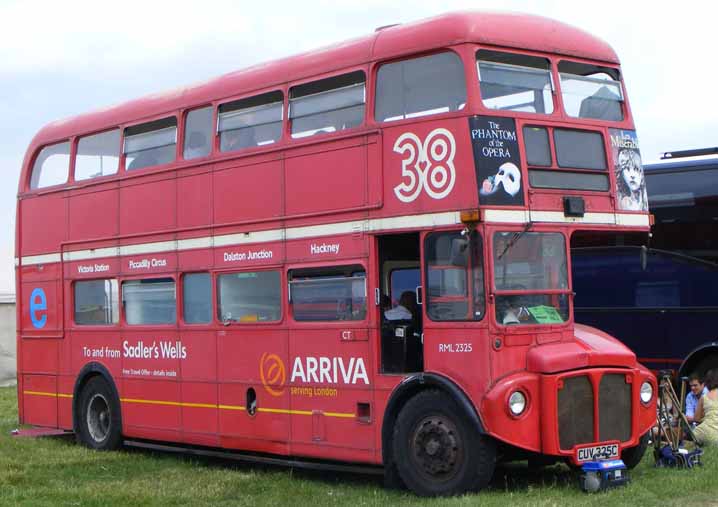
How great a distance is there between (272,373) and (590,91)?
451 cm

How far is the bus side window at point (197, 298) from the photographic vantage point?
14.7m

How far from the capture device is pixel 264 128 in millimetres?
13859

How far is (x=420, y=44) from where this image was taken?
39.0 ft

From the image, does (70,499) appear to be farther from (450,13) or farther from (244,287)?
(450,13)

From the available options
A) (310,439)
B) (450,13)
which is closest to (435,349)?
(310,439)

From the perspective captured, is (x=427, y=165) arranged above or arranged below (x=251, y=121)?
below

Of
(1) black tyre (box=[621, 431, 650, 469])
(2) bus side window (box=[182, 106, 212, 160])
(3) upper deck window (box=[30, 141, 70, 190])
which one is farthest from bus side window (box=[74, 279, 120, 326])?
(1) black tyre (box=[621, 431, 650, 469])

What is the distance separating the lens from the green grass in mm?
11031

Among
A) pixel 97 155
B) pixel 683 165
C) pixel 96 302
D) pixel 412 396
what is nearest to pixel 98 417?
pixel 96 302

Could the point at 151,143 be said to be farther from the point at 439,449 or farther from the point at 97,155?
the point at 439,449

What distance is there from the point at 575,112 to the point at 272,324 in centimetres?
401

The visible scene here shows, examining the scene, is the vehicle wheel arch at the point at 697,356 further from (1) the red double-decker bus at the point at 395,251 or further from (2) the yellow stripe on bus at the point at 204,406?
(2) the yellow stripe on bus at the point at 204,406

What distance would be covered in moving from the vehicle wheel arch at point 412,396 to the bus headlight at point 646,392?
189 cm

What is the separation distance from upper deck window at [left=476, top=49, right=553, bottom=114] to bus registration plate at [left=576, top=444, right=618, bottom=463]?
314cm
